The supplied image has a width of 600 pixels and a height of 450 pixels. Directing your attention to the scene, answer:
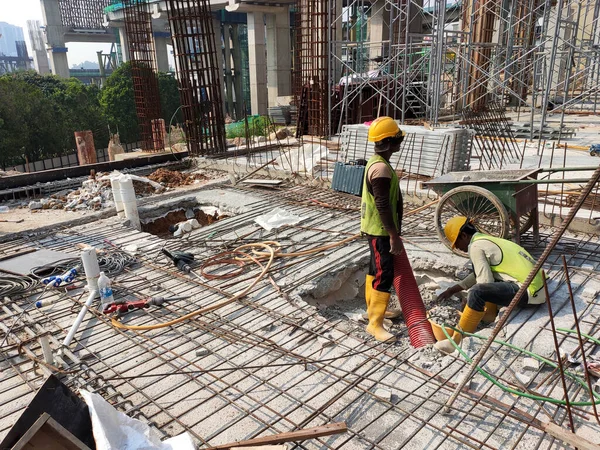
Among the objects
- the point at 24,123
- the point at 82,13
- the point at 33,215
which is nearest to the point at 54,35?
the point at 82,13

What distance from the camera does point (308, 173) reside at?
31.0ft

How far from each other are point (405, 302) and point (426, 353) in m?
0.57

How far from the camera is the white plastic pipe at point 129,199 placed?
692 cm

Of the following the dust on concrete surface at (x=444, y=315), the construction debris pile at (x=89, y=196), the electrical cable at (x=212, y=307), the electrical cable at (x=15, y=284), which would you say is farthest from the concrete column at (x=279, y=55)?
the dust on concrete surface at (x=444, y=315)

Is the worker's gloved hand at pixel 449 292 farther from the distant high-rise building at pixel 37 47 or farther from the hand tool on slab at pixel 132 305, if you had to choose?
the distant high-rise building at pixel 37 47

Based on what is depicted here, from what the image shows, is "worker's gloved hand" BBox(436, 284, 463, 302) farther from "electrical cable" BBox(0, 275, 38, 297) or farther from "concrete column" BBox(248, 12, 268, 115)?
"concrete column" BBox(248, 12, 268, 115)

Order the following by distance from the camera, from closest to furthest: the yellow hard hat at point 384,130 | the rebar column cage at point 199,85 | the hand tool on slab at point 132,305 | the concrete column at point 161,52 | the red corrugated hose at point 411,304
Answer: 1. the yellow hard hat at point 384,130
2. the red corrugated hose at point 411,304
3. the hand tool on slab at point 132,305
4. the rebar column cage at point 199,85
5. the concrete column at point 161,52

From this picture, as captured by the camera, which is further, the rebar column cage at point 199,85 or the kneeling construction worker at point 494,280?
the rebar column cage at point 199,85

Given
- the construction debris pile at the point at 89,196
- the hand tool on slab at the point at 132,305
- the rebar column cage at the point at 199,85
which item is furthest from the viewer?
the rebar column cage at the point at 199,85

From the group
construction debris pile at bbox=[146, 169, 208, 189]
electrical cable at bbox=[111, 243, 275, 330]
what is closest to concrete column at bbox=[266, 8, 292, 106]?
construction debris pile at bbox=[146, 169, 208, 189]

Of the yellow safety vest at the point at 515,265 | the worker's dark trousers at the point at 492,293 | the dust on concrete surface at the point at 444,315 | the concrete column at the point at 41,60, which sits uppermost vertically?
the concrete column at the point at 41,60

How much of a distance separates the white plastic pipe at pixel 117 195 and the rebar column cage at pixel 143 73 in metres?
9.86

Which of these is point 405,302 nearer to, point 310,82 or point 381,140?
point 381,140

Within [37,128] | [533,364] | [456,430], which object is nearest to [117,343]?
[456,430]
